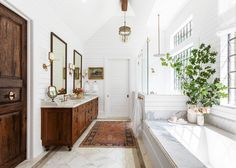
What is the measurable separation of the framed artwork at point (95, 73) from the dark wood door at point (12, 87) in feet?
12.9

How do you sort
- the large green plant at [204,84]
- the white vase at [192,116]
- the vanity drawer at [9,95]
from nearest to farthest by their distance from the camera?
1. the vanity drawer at [9,95]
2. the large green plant at [204,84]
3. the white vase at [192,116]

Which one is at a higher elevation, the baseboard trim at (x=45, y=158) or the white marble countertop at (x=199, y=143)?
the white marble countertop at (x=199, y=143)

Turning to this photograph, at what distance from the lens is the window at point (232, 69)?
2543 mm

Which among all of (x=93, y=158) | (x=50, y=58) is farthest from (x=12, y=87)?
(x=93, y=158)

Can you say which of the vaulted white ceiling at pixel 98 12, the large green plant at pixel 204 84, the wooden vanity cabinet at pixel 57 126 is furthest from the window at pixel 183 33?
the wooden vanity cabinet at pixel 57 126

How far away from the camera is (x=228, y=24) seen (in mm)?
2439

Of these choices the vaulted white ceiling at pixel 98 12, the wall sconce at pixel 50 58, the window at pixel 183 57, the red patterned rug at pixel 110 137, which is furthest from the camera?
the window at pixel 183 57

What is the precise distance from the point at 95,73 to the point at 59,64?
8.72ft

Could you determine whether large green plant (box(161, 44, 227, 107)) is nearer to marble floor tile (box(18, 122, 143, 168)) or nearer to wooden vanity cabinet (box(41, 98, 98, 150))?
marble floor tile (box(18, 122, 143, 168))

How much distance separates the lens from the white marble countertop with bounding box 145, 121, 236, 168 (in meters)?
1.76

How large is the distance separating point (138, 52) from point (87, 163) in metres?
4.89

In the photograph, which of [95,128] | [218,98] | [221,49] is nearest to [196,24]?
[221,49]

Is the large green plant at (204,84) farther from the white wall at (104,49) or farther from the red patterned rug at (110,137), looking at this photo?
the white wall at (104,49)

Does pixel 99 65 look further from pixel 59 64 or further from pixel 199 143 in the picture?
pixel 199 143
